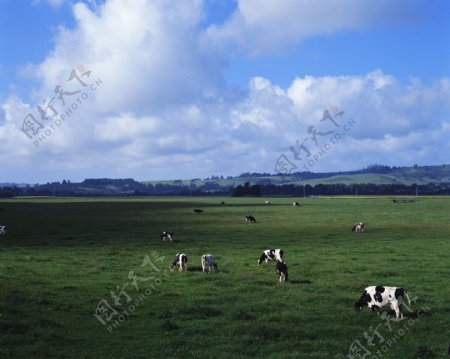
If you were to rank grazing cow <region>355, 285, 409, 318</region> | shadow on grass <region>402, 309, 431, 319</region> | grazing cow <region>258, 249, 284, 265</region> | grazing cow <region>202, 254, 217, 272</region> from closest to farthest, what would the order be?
shadow on grass <region>402, 309, 431, 319</region>
grazing cow <region>355, 285, 409, 318</region>
grazing cow <region>202, 254, 217, 272</region>
grazing cow <region>258, 249, 284, 265</region>

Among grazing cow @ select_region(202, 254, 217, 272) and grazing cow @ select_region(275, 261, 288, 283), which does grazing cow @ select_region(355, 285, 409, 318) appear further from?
grazing cow @ select_region(202, 254, 217, 272)

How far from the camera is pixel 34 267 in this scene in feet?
87.8

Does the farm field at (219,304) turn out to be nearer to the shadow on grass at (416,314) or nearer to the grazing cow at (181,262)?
the shadow on grass at (416,314)

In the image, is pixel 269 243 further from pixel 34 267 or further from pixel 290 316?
pixel 290 316

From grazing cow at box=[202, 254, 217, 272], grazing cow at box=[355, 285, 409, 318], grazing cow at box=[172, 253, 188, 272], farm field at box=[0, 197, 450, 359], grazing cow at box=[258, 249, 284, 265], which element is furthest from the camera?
grazing cow at box=[258, 249, 284, 265]

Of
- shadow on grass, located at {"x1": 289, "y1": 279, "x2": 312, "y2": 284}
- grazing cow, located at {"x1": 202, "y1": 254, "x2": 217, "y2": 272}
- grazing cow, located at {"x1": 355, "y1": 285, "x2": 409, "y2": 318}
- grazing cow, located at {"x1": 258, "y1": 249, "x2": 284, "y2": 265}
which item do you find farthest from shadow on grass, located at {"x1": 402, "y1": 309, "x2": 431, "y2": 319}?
grazing cow, located at {"x1": 258, "y1": 249, "x2": 284, "y2": 265}

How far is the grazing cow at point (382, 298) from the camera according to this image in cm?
1678

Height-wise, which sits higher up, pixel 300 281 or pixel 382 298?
pixel 382 298

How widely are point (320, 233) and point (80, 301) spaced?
3143cm

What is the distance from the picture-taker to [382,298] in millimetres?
17016

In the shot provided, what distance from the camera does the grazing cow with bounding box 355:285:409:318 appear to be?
16781 millimetres

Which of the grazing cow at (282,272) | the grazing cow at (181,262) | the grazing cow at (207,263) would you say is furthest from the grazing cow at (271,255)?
the grazing cow at (282,272)

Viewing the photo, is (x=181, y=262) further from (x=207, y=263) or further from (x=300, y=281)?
(x=300, y=281)

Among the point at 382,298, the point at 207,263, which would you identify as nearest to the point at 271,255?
the point at 207,263
